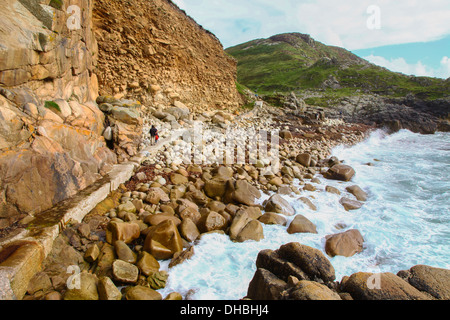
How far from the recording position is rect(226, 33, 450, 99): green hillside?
43281 millimetres

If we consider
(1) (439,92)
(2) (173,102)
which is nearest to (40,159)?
(2) (173,102)

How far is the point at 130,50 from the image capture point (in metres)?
12.3

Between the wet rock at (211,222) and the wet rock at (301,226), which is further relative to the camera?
the wet rock at (301,226)

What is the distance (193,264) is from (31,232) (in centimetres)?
306

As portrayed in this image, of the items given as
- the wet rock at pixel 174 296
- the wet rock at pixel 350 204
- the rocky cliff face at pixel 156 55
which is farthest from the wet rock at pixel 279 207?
the rocky cliff face at pixel 156 55

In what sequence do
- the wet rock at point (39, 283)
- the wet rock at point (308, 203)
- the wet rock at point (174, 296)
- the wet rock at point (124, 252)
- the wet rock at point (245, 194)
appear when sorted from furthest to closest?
the wet rock at point (308, 203) → the wet rock at point (245, 194) → the wet rock at point (124, 252) → the wet rock at point (174, 296) → the wet rock at point (39, 283)

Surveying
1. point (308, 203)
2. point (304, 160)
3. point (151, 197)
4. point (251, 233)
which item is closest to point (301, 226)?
point (251, 233)

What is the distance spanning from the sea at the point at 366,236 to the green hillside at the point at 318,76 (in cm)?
3023

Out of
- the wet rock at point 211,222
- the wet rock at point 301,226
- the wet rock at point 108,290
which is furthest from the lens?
the wet rock at point 301,226

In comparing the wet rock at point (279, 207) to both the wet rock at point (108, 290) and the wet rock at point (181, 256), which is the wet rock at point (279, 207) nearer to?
the wet rock at point (181, 256)

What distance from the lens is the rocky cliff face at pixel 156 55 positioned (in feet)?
38.0

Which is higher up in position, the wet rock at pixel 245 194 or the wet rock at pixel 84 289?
the wet rock at pixel 245 194
